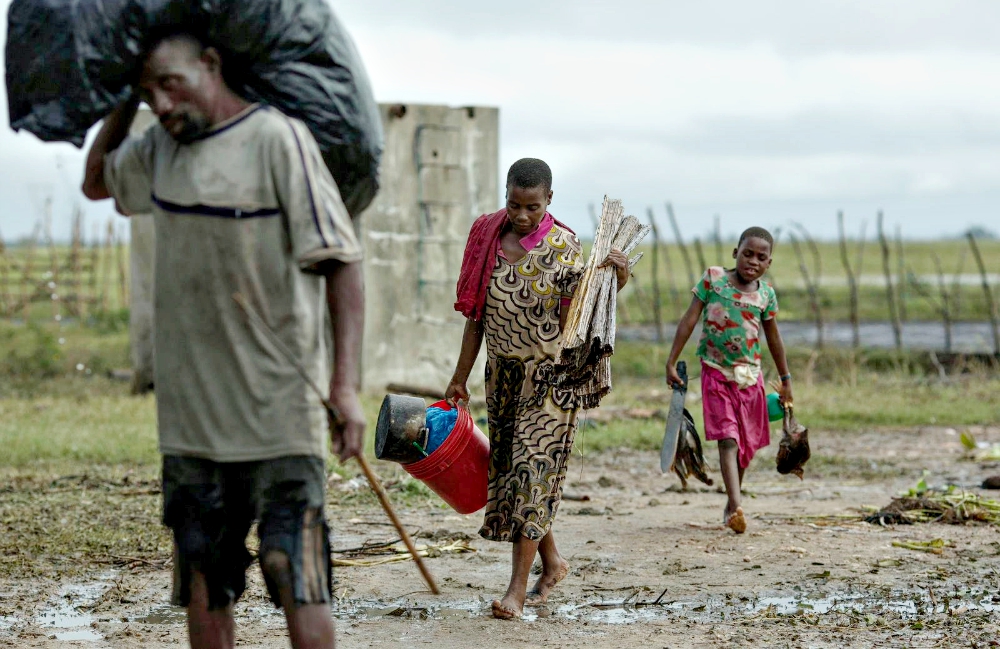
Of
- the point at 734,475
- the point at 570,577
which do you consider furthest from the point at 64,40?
the point at 734,475

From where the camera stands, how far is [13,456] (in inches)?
356

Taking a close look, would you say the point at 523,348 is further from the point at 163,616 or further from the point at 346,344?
the point at 346,344

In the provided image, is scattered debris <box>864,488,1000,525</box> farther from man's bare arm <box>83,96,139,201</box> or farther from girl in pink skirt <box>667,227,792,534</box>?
man's bare arm <box>83,96,139,201</box>

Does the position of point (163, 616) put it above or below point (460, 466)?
below

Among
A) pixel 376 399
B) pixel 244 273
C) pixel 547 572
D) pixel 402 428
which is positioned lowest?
pixel 376 399

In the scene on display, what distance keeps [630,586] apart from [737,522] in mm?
1267

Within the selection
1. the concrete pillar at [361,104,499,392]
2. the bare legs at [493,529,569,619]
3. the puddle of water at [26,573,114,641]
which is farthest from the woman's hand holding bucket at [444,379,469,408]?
the concrete pillar at [361,104,499,392]

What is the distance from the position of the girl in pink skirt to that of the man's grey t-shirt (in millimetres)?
3943

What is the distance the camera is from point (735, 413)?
696 cm

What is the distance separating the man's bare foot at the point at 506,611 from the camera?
16.3 feet

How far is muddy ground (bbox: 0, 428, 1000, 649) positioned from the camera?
472 centimetres

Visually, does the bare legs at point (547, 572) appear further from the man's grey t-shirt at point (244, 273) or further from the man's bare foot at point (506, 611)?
the man's grey t-shirt at point (244, 273)

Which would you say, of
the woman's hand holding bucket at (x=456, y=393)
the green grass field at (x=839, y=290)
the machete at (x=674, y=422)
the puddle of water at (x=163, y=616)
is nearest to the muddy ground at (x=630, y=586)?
the puddle of water at (x=163, y=616)

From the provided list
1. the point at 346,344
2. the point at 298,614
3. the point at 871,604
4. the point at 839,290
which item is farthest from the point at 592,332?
the point at 839,290
